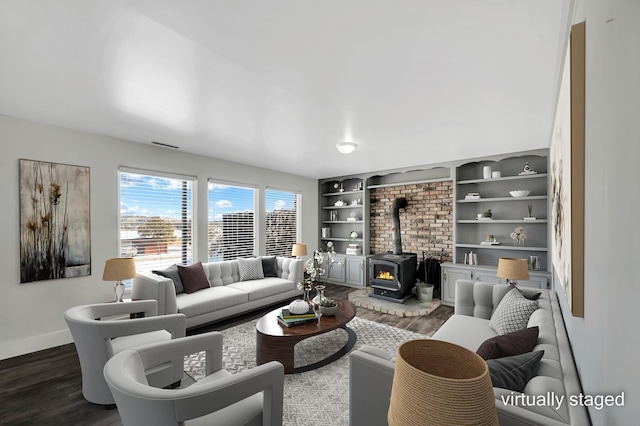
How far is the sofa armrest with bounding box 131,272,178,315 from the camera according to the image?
3264 millimetres

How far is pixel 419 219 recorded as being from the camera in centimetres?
577

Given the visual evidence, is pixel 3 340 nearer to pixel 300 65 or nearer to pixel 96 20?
pixel 96 20

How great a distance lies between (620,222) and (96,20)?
8.11ft

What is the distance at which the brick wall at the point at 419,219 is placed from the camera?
17.9 ft

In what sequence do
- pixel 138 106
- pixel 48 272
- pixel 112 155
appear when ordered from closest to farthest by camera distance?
pixel 138 106, pixel 48 272, pixel 112 155

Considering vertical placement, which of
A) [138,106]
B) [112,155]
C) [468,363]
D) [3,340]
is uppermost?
[138,106]

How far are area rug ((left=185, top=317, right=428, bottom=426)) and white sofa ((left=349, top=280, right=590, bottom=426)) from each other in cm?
71

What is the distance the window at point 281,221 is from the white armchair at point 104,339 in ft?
11.8

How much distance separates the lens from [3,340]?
2963 millimetres

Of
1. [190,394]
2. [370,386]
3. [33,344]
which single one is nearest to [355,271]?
[370,386]

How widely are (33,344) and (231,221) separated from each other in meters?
2.90

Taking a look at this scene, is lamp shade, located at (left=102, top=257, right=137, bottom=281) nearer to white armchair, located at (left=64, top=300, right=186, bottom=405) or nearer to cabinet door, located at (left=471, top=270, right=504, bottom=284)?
white armchair, located at (left=64, top=300, right=186, bottom=405)

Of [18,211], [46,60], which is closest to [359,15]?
[46,60]

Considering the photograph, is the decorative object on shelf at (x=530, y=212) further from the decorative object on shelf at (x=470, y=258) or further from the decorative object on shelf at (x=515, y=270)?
the decorative object on shelf at (x=515, y=270)
